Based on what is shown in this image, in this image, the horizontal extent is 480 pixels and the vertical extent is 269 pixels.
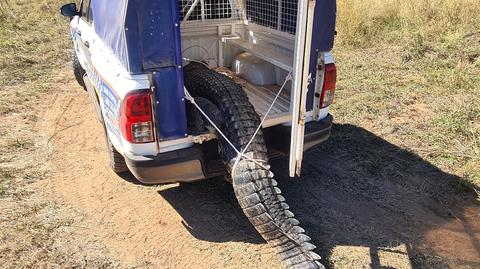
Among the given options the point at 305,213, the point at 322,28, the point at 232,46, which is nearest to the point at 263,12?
the point at 232,46

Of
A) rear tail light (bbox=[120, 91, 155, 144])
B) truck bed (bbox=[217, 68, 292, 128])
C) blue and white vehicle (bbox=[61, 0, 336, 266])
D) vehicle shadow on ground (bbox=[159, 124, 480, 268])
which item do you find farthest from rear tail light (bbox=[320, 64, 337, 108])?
rear tail light (bbox=[120, 91, 155, 144])

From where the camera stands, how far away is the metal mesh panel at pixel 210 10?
489 cm

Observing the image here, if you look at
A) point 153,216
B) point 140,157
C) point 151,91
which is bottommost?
point 153,216

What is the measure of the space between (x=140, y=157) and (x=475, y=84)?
17.8 ft

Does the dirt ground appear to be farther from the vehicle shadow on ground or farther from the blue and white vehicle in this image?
the blue and white vehicle

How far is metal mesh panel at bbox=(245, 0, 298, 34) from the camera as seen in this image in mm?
4035

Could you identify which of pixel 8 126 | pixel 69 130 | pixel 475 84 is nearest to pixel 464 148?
pixel 475 84

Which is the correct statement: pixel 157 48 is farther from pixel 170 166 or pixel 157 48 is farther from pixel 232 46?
pixel 232 46

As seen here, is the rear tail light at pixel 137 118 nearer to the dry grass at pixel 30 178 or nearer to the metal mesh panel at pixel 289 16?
the dry grass at pixel 30 178

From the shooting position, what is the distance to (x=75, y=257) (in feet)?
10.7

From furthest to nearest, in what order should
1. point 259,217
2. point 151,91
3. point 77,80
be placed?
point 77,80 → point 259,217 → point 151,91

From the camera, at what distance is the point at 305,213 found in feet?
12.5

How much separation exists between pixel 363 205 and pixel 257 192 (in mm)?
1227

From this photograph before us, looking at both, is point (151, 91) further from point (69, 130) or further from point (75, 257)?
point (69, 130)
